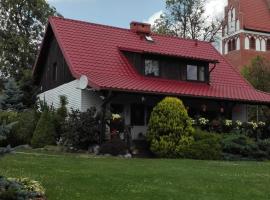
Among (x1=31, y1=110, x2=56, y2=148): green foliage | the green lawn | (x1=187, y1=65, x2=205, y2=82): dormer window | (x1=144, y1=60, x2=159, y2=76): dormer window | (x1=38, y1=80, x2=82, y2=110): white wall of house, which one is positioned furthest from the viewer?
(x1=187, y1=65, x2=205, y2=82): dormer window

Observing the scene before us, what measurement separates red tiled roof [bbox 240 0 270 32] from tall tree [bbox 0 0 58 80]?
24983mm

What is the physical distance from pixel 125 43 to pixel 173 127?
25.1 feet

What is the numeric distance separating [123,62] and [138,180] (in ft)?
45.4

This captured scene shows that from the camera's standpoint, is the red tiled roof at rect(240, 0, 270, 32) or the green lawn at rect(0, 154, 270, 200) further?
the red tiled roof at rect(240, 0, 270, 32)

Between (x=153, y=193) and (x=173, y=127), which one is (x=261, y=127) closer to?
(x=173, y=127)

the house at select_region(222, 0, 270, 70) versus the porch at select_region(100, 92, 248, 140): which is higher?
the house at select_region(222, 0, 270, 70)

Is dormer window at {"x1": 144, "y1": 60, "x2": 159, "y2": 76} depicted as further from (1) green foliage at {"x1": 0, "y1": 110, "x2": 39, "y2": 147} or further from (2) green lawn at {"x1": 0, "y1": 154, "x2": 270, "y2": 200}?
(2) green lawn at {"x1": 0, "y1": 154, "x2": 270, "y2": 200}

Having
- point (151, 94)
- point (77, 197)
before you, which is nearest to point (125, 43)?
point (151, 94)

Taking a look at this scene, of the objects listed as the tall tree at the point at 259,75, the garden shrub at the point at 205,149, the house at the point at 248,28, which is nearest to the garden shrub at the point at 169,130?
the garden shrub at the point at 205,149

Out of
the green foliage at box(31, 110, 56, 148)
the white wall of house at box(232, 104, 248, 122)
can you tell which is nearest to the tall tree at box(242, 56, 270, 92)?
the white wall of house at box(232, 104, 248, 122)

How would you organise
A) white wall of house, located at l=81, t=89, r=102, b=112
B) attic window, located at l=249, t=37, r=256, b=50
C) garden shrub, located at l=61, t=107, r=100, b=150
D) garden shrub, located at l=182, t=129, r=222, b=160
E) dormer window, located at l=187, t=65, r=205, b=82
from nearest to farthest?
1. garden shrub, located at l=182, t=129, r=222, b=160
2. garden shrub, located at l=61, t=107, r=100, b=150
3. white wall of house, located at l=81, t=89, r=102, b=112
4. dormer window, located at l=187, t=65, r=205, b=82
5. attic window, located at l=249, t=37, r=256, b=50

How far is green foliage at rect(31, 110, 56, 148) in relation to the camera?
21953 millimetres

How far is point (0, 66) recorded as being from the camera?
38.2 m

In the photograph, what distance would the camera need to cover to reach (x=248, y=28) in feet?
186
